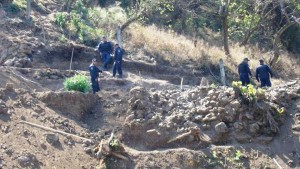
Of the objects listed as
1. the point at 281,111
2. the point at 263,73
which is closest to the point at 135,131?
the point at 281,111

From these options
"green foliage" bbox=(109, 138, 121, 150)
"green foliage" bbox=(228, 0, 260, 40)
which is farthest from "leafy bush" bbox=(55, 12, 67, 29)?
"green foliage" bbox=(109, 138, 121, 150)

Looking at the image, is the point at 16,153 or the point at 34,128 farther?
the point at 34,128

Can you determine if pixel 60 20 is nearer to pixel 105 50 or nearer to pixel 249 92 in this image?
pixel 105 50

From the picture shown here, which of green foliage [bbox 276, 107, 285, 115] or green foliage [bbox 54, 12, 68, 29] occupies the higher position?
green foliage [bbox 54, 12, 68, 29]

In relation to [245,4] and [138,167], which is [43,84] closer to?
[138,167]

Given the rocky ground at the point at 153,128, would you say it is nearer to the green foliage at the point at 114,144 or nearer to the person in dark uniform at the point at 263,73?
the green foliage at the point at 114,144

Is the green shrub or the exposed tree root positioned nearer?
the exposed tree root

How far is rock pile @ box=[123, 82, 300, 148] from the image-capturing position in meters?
13.0

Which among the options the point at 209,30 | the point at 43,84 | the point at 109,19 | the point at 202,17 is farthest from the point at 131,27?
Result: the point at 43,84

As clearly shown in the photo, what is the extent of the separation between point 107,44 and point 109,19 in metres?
6.69

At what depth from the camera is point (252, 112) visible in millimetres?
13258

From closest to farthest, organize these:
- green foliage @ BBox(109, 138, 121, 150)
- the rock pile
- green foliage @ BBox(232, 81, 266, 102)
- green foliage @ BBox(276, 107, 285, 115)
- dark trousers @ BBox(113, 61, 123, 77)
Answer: green foliage @ BBox(109, 138, 121, 150) → the rock pile → green foliage @ BBox(232, 81, 266, 102) → green foliage @ BBox(276, 107, 285, 115) → dark trousers @ BBox(113, 61, 123, 77)

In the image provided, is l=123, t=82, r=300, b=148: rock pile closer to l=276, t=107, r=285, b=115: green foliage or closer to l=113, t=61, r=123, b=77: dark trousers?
l=276, t=107, r=285, b=115: green foliage

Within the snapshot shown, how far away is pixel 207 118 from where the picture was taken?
13234mm
